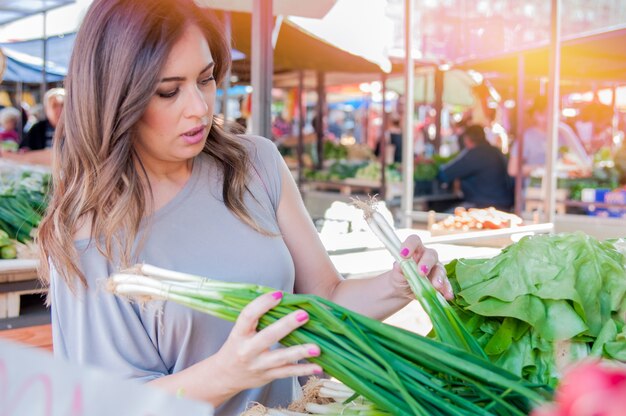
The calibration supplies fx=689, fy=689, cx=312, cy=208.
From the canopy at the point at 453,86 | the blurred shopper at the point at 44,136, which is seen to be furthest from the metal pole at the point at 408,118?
the canopy at the point at 453,86

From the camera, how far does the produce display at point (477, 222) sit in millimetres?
4895

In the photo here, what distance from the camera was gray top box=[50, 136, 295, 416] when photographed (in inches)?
64.7

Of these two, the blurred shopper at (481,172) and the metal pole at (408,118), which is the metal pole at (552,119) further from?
the blurred shopper at (481,172)

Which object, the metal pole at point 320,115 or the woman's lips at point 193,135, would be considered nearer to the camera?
the woman's lips at point 193,135

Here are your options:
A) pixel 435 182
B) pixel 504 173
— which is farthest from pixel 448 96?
pixel 504 173

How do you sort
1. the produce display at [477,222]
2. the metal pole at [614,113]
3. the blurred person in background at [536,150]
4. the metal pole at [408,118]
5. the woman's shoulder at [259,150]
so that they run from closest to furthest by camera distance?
the woman's shoulder at [259,150] → the produce display at [477,222] → the metal pole at [408,118] → the blurred person in background at [536,150] → the metal pole at [614,113]

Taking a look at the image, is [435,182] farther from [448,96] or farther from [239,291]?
[239,291]

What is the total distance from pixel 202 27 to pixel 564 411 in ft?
4.29

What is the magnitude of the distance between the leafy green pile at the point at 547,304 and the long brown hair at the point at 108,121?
2.86 feet

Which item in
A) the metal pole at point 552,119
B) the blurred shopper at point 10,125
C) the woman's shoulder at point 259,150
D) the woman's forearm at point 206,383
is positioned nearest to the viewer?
the woman's forearm at point 206,383

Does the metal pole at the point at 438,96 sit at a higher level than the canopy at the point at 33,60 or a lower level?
lower

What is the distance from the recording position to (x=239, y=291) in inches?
52.7

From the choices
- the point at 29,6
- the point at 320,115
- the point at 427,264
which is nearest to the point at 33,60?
the point at 29,6

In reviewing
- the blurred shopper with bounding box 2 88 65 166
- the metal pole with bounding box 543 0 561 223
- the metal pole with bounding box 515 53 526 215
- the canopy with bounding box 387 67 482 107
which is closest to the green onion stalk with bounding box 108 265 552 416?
the metal pole with bounding box 543 0 561 223
